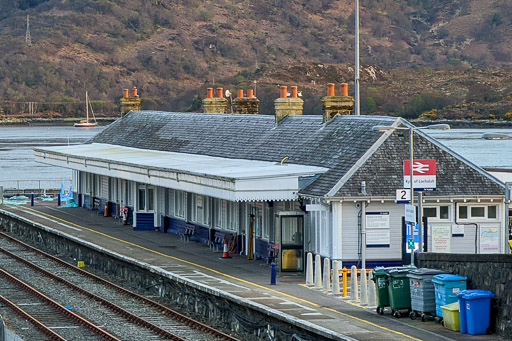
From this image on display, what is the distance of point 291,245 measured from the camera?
34812 millimetres

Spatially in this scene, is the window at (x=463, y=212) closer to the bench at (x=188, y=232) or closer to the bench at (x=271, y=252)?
the bench at (x=271, y=252)

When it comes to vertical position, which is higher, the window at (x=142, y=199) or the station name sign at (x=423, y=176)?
the station name sign at (x=423, y=176)

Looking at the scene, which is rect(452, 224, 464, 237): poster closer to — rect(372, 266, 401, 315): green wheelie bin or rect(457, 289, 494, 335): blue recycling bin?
rect(372, 266, 401, 315): green wheelie bin

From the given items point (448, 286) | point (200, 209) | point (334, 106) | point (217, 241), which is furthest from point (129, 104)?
point (448, 286)

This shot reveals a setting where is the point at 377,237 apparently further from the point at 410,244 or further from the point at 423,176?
the point at 410,244

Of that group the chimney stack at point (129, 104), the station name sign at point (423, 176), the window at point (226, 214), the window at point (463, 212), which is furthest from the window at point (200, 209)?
the chimney stack at point (129, 104)

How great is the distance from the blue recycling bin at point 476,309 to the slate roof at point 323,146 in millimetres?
10193

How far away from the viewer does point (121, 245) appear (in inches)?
1704

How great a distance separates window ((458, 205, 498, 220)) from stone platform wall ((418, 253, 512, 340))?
946 cm

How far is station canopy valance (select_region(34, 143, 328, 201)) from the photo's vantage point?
35156 millimetres

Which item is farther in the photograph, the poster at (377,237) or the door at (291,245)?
the door at (291,245)

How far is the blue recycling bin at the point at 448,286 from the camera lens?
2478 cm

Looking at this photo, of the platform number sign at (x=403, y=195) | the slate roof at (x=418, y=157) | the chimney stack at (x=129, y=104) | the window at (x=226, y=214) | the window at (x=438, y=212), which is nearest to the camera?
the platform number sign at (x=403, y=195)

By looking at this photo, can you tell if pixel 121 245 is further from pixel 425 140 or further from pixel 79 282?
pixel 425 140
